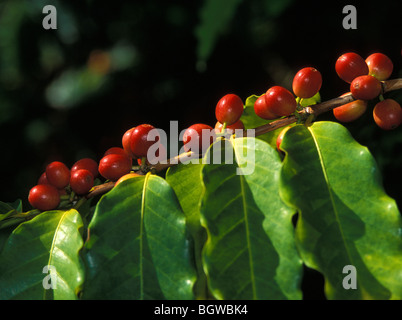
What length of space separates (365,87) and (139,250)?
17.2 inches

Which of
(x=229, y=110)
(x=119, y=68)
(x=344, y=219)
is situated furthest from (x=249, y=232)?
(x=119, y=68)

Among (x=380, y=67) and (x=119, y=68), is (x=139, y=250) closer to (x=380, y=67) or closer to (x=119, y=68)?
(x=380, y=67)

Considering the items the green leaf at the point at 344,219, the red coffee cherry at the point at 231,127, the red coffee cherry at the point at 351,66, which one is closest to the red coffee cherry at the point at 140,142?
the red coffee cherry at the point at 231,127

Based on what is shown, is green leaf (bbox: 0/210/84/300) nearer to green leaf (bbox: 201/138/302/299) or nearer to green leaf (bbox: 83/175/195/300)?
green leaf (bbox: 83/175/195/300)

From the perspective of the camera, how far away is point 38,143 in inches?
86.5

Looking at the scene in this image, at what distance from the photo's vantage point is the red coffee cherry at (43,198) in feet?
2.37

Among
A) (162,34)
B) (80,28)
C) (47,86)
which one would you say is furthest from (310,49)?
(47,86)

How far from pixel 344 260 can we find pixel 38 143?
196 cm

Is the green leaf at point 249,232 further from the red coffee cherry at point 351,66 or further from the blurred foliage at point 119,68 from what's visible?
the blurred foliage at point 119,68

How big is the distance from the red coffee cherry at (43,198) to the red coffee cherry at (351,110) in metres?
0.52

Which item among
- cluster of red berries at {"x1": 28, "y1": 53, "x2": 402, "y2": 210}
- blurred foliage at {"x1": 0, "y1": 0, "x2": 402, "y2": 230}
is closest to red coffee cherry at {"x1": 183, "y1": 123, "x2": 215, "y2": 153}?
cluster of red berries at {"x1": 28, "y1": 53, "x2": 402, "y2": 210}

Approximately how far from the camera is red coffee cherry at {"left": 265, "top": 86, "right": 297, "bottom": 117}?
68 centimetres

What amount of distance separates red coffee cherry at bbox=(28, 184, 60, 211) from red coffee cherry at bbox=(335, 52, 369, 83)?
1.79 feet

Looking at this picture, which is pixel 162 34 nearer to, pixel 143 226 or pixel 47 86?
pixel 47 86
